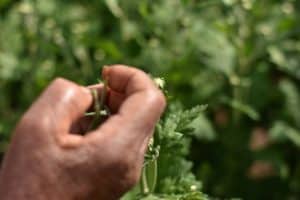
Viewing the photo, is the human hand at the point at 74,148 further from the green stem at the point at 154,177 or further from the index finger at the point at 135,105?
the green stem at the point at 154,177

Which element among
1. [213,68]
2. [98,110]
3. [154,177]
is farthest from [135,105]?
[213,68]

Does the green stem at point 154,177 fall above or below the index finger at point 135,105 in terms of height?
below

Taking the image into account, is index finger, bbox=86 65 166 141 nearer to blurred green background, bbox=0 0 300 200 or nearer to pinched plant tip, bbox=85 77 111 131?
pinched plant tip, bbox=85 77 111 131

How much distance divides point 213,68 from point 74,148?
1.81m

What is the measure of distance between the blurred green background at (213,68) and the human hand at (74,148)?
62.2 inches

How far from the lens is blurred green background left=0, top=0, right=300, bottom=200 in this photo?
2.89m

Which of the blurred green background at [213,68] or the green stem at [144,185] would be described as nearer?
the green stem at [144,185]

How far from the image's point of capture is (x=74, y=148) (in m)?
1.15

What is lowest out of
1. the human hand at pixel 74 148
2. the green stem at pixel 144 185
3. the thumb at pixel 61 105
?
the green stem at pixel 144 185

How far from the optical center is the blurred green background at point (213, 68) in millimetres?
2889

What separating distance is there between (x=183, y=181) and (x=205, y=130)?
1.00m

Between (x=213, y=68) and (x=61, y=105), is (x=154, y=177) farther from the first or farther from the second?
(x=213, y=68)

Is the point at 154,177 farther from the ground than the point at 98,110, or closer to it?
closer to it

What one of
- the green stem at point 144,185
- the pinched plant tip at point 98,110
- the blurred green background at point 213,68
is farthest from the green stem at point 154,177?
the blurred green background at point 213,68
